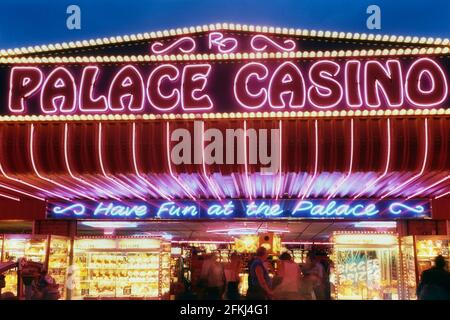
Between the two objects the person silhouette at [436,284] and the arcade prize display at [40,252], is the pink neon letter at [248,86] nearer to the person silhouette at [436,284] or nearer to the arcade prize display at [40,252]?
the person silhouette at [436,284]

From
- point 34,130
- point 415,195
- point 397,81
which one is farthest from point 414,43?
point 34,130

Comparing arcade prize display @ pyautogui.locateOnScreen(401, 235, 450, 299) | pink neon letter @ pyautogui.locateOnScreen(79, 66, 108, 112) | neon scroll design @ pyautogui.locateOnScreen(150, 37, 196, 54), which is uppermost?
neon scroll design @ pyautogui.locateOnScreen(150, 37, 196, 54)

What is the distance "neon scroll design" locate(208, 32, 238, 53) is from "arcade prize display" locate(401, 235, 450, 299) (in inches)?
252

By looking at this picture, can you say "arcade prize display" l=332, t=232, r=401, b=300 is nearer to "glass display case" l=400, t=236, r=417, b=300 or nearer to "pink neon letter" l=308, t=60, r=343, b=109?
"glass display case" l=400, t=236, r=417, b=300

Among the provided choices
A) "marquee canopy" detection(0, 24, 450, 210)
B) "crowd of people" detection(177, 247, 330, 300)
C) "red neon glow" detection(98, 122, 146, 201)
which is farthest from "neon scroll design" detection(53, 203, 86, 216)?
"marquee canopy" detection(0, 24, 450, 210)

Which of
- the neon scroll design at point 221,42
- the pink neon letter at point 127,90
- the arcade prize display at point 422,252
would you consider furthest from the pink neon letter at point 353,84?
the arcade prize display at point 422,252

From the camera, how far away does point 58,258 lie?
591 inches

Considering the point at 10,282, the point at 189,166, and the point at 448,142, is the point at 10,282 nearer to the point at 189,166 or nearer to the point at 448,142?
the point at 189,166

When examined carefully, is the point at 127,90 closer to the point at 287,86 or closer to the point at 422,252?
the point at 287,86

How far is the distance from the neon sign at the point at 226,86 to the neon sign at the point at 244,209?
4969 millimetres

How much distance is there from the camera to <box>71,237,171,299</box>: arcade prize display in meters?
16.0

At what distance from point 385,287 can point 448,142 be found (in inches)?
257

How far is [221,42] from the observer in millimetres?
11070

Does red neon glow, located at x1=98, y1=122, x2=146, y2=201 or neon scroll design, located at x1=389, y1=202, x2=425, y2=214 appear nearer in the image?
red neon glow, located at x1=98, y1=122, x2=146, y2=201
